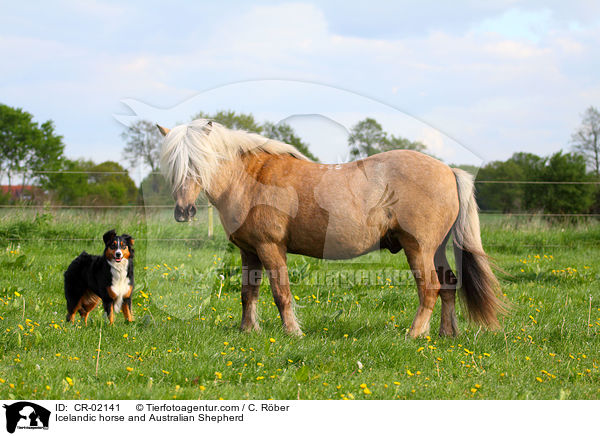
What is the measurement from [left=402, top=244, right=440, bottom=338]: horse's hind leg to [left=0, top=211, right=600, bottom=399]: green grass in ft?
0.52

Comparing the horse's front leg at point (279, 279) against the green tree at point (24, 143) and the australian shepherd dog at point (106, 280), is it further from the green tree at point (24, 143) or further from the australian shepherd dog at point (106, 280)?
the green tree at point (24, 143)

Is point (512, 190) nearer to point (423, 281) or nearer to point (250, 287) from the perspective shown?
point (423, 281)

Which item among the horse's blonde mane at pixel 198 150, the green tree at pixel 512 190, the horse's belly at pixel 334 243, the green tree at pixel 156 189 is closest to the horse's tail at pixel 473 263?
the horse's belly at pixel 334 243

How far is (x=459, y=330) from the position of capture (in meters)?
5.24

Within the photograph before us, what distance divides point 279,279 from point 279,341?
58 centimetres

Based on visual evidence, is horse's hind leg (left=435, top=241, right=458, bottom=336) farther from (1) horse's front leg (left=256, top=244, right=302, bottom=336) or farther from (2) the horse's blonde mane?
(2) the horse's blonde mane

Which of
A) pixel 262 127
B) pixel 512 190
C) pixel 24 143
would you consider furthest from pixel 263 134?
pixel 24 143

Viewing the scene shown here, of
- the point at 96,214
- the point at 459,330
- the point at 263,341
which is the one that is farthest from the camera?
the point at 96,214

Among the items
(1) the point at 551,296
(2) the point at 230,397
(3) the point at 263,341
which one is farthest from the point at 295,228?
(1) the point at 551,296

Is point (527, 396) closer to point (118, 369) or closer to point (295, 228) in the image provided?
point (295, 228)

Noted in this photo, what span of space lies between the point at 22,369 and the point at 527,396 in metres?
3.82

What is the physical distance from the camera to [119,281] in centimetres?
523

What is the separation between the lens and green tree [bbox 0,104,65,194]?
164 feet
